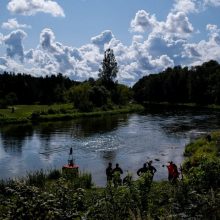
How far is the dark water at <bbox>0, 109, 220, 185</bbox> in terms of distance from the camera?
46.9 metres

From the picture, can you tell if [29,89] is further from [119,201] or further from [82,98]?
[119,201]

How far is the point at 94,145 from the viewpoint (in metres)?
62.3

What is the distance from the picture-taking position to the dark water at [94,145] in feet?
154

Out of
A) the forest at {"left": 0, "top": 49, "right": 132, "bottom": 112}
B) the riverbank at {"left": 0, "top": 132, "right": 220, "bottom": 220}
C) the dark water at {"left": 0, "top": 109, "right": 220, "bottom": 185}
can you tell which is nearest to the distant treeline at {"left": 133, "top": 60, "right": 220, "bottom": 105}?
the forest at {"left": 0, "top": 49, "right": 132, "bottom": 112}

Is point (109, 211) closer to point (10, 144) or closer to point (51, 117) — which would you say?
point (10, 144)

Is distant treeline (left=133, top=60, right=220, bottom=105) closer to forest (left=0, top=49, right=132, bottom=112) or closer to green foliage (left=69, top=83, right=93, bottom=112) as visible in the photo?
forest (left=0, top=49, right=132, bottom=112)

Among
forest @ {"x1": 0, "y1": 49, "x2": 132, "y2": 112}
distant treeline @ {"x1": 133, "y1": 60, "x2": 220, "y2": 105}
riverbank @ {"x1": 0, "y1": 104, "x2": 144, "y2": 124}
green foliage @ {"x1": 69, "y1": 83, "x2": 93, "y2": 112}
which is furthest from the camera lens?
distant treeline @ {"x1": 133, "y1": 60, "x2": 220, "y2": 105}

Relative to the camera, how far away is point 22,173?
42562 mm

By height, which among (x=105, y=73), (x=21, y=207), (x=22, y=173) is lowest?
(x=22, y=173)

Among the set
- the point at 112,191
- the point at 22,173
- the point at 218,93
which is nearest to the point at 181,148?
the point at 22,173

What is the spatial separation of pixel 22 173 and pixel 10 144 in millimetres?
22441

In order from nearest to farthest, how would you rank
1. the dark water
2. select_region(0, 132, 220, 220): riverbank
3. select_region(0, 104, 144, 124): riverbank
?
1. select_region(0, 132, 220, 220): riverbank
2. the dark water
3. select_region(0, 104, 144, 124): riverbank

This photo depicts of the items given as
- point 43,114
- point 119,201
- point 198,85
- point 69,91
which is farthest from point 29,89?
point 119,201

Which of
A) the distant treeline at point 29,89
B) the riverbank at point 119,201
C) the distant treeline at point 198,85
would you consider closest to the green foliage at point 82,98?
the distant treeline at point 29,89
